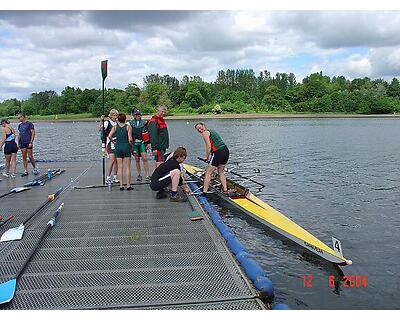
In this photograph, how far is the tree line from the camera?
111 metres

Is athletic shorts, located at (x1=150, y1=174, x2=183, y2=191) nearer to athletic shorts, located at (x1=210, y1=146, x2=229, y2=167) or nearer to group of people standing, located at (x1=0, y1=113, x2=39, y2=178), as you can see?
athletic shorts, located at (x1=210, y1=146, x2=229, y2=167)

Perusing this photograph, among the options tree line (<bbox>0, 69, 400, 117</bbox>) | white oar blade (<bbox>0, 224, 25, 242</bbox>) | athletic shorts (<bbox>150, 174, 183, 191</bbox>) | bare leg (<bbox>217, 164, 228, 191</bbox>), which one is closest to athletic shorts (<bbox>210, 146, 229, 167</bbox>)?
bare leg (<bbox>217, 164, 228, 191</bbox>)

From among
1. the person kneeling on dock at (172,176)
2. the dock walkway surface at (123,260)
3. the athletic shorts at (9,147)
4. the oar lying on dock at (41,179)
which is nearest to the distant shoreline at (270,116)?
the oar lying on dock at (41,179)

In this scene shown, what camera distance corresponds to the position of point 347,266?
27.2 ft

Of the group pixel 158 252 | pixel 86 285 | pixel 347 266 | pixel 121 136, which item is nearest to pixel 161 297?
pixel 86 285

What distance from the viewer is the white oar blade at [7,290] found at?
15.7 ft

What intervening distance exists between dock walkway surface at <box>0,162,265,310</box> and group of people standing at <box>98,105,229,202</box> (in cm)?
60

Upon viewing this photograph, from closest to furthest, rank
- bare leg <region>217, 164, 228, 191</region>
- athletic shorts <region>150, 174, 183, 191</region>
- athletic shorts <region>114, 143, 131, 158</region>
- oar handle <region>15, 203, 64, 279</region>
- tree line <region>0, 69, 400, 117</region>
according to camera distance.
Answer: oar handle <region>15, 203, 64, 279</region>, athletic shorts <region>150, 174, 183, 191</region>, athletic shorts <region>114, 143, 131, 158</region>, bare leg <region>217, 164, 228, 191</region>, tree line <region>0, 69, 400, 117</region>

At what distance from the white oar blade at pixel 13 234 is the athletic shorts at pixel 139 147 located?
5128mm

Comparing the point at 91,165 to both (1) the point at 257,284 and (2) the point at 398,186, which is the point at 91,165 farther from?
(1) the point at 257,284

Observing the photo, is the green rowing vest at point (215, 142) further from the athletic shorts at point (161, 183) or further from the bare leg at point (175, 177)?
the bare leg at point (175, 177)

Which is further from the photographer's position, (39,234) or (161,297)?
(39,234)

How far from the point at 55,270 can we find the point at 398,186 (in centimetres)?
1479

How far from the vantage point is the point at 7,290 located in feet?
16.3
